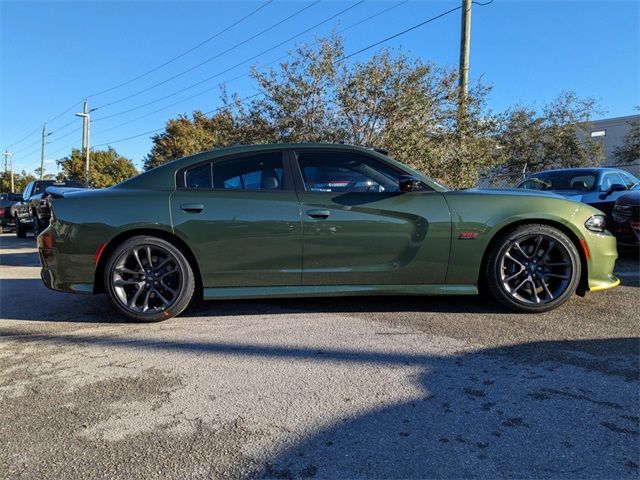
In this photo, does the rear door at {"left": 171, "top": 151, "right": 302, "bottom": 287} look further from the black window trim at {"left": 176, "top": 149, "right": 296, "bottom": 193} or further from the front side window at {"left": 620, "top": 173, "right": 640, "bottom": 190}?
the front side window at {"left": 620, "top": 173, "right": 640, "bottom": 190}

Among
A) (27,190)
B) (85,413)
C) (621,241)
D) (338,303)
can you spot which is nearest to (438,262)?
(338,303)

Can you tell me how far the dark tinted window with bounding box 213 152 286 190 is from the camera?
429 cm

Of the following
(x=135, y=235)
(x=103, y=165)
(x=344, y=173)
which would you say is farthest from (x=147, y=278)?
(x=103, y=165)

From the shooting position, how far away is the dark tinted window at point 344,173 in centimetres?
426

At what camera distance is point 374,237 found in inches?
162

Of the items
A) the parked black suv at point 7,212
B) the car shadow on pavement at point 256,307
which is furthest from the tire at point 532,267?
the parked black suv at point 7,212

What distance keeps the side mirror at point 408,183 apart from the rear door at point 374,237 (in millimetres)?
66

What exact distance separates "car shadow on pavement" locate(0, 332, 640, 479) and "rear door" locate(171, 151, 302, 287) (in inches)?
34.9

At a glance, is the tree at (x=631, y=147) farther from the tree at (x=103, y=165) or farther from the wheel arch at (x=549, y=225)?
the tree at (x=103, y=165)

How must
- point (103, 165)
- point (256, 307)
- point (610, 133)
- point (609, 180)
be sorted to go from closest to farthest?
point (256, 307)
point (609, 180)
point (610, 133)
point (103, 165)

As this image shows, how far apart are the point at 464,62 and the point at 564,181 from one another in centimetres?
534

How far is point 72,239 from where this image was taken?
412 cm

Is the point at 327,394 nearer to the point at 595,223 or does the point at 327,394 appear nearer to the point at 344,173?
the point at 344,173

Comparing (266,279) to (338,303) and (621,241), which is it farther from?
(621,241)
